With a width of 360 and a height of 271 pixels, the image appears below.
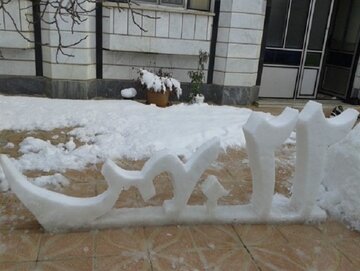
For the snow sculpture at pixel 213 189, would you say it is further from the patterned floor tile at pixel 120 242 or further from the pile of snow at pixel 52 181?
the pile of snow at pixel 52 181

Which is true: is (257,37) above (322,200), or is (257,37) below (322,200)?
above

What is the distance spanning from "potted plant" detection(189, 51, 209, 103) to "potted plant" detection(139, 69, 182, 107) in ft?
1.27

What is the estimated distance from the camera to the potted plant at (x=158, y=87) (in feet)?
23.6

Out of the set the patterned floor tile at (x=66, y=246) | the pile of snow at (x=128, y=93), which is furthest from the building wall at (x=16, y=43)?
the patterned floor tile at (x=66, y=246)

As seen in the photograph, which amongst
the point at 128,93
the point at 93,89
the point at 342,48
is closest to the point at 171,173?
the point at 128,93

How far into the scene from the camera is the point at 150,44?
7.41m

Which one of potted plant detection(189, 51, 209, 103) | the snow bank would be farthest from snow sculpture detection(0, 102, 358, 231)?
potted plant detection(189, 51, 209, 103)

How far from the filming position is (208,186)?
3.10 meters

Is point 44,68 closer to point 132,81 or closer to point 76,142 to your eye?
point 132,81

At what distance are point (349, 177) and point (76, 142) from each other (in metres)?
3.16

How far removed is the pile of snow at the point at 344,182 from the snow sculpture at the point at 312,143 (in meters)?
0.32

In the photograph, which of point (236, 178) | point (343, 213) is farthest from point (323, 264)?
A: point (236, 178)

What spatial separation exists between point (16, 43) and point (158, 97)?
2.65 metres

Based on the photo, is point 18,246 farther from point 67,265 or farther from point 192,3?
point 192,3
